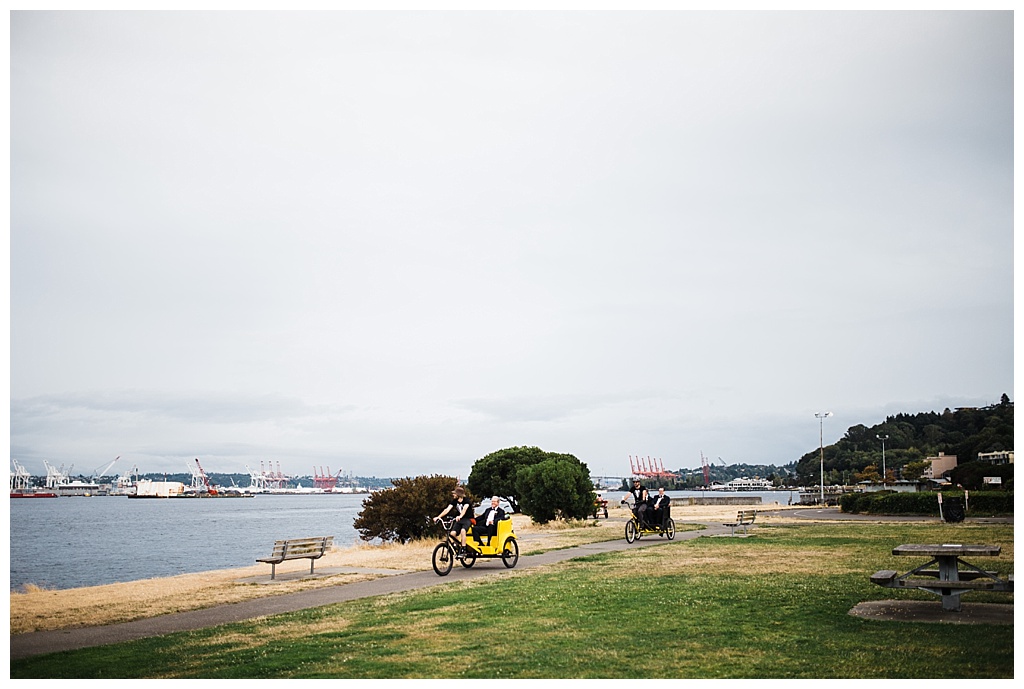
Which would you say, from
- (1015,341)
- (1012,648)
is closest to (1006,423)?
(1015,341)

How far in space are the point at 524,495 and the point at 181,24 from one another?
18.4 metres

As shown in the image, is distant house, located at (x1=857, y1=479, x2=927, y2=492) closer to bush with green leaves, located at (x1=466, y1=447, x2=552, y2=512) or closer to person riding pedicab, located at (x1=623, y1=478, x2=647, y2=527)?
bush with green leaves, located at (x1=466, y1=447, x2=552, y2=512)

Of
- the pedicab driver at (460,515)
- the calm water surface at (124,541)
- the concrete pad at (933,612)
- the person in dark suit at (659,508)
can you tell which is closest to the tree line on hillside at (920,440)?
the person in dark suit at (659,508)

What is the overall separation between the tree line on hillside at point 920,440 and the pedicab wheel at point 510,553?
813 centimetres

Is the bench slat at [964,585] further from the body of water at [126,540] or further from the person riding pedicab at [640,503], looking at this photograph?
the body of water at [126,540]

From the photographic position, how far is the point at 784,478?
53.6m

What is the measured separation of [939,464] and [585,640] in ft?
66.1

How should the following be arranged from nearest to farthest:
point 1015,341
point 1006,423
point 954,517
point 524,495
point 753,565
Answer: point 1015,341 → point 753,565 → point 1006,423 → point 954,517 → point 524,495

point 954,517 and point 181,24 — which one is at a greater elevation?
point 181,24

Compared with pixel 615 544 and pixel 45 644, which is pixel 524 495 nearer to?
pixel 615 544

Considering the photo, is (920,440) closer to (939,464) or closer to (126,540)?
(939,464)

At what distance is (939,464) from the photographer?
1029 inches

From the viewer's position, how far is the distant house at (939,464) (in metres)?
25.3

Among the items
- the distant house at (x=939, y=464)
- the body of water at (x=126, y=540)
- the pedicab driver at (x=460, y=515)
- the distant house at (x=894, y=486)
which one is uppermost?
the distant house at (x=939, y=464)
